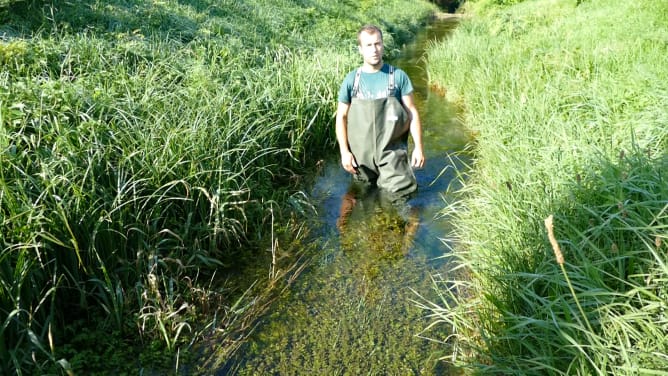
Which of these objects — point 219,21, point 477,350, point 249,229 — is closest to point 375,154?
point 249,229

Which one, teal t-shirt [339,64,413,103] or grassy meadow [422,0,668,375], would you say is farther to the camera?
teal t-shirt [339,64,413,103]

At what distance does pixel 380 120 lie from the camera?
4.43 meters

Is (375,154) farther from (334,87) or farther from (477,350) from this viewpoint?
(477,350)

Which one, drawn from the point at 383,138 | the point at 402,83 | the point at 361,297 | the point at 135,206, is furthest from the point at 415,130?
the point at 135,206

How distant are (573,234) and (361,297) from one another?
4.30 ft

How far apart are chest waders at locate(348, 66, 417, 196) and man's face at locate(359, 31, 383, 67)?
219mm

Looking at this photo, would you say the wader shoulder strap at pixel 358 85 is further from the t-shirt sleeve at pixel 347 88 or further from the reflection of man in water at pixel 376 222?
the reflection of man in water at pixel 376 222

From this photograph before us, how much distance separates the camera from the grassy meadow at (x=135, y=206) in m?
2.56

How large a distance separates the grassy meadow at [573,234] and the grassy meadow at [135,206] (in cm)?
137

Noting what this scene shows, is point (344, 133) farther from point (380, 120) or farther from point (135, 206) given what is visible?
point (135, 206)

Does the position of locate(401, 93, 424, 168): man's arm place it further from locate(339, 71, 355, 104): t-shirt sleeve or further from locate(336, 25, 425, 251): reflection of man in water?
locate(339, 71, 355, 104): t-shirt sleeve

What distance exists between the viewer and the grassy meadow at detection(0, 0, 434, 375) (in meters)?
2.56

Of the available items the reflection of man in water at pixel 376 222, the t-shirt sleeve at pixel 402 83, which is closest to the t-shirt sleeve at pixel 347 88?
the t-shirt sleeve at pixel 402 83

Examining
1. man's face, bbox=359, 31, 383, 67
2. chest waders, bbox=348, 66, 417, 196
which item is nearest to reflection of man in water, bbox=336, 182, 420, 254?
chest waders, bbox=348, 66, 417, 196
